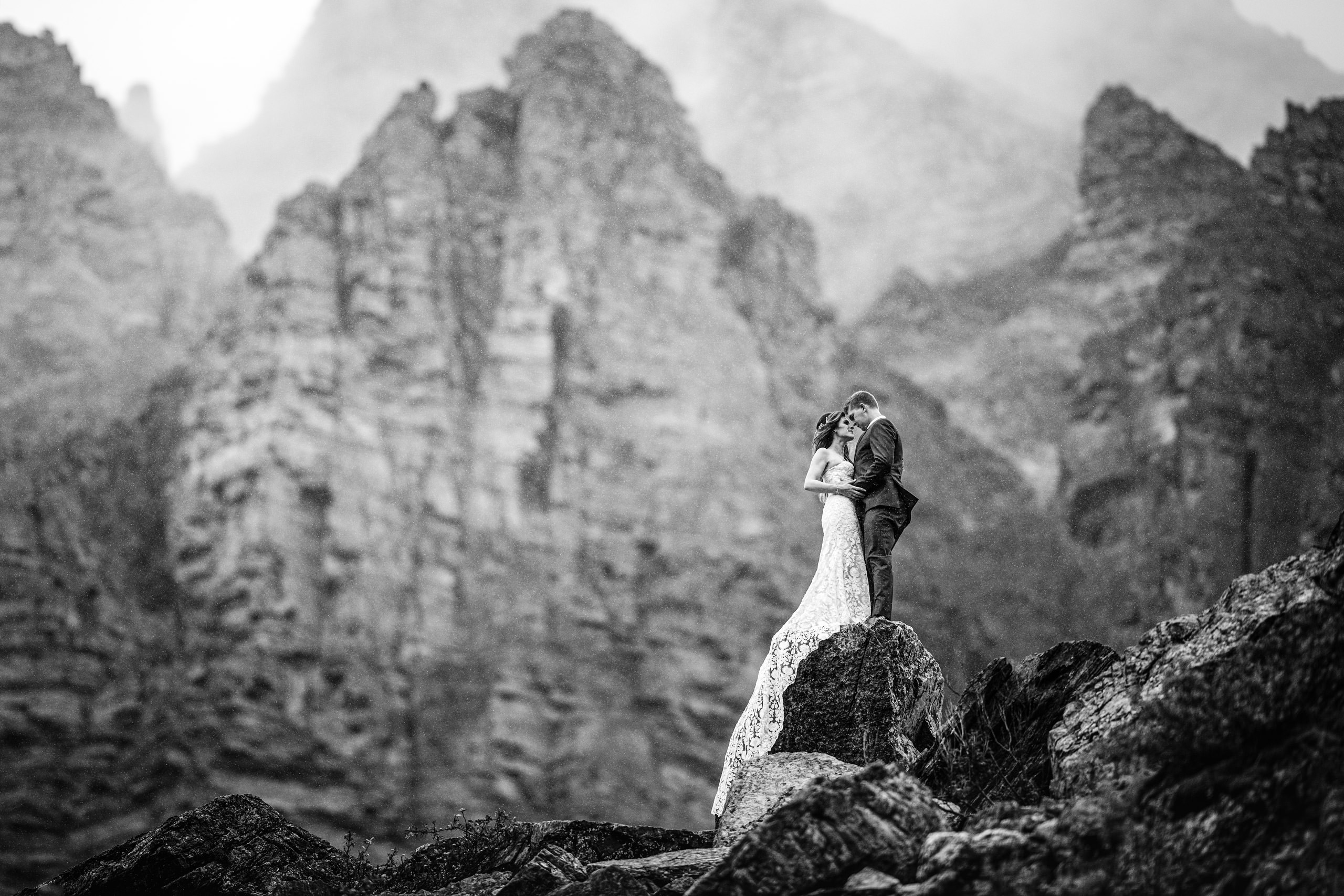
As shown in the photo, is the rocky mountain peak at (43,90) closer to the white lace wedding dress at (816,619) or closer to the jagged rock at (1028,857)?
the white lace wedding dress at (816,619)

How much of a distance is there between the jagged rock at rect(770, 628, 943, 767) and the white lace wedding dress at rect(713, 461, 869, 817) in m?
0.35

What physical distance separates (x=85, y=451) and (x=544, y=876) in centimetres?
6593

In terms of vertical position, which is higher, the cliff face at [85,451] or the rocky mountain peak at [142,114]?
the rocky mountain peak at [142,114]

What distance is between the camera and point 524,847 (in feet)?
38.2

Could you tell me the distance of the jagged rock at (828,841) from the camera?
8.27m

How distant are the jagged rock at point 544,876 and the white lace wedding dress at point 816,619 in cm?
233

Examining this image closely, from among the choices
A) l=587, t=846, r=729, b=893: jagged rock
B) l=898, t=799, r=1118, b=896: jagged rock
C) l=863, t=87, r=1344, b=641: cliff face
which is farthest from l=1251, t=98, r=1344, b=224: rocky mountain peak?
l=898, t=799, r=1118, b=896: jagged rock

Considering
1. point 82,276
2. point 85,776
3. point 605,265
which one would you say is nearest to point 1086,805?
point 85,776

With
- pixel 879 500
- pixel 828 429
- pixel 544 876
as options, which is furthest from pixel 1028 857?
pixel 828 429

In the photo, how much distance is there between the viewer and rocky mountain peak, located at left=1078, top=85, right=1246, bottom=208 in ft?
330

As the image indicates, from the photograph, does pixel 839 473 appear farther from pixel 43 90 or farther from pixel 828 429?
pixel 43 90

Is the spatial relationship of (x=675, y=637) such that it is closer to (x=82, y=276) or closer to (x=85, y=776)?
(x=85, y=776)

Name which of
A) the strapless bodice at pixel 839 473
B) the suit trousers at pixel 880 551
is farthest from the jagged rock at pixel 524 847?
the strapless bodice at pixel 839 473

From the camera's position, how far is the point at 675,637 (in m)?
65.9
